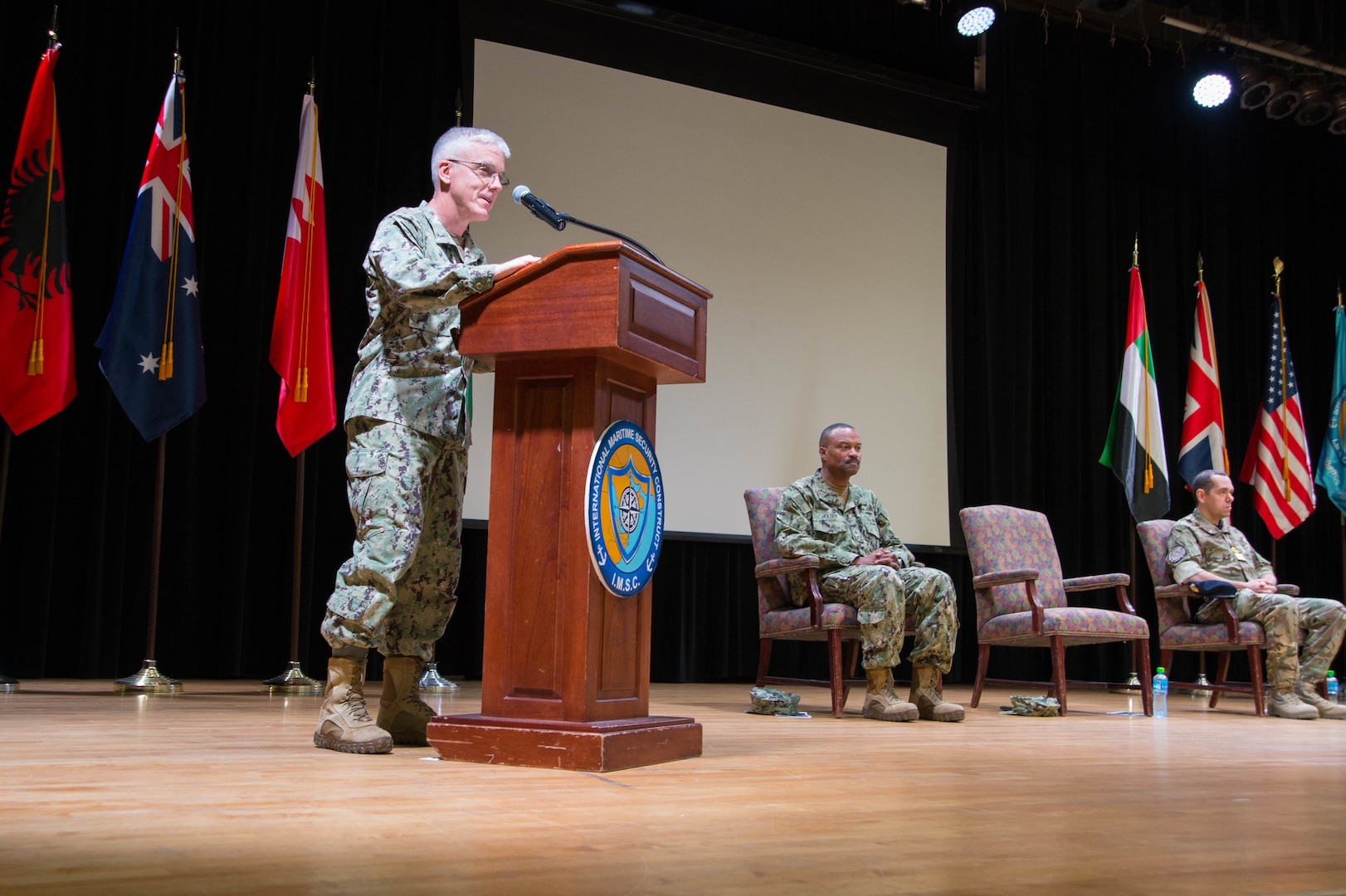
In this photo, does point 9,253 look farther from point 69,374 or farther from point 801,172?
point 801,172

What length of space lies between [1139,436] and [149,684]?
5.15 meters

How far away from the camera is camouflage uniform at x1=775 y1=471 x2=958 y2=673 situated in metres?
3.88

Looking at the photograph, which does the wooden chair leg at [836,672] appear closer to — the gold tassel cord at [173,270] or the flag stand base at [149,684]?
the flag stand base at [149,684]

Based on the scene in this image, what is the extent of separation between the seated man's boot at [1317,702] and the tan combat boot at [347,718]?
4084 millimetres

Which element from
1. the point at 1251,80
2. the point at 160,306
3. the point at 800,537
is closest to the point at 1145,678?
the point at 800,537

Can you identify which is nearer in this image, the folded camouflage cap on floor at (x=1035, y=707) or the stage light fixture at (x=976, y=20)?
the folded camouflage cap on floor at (x=1035, y=707)

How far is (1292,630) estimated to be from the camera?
4.79m

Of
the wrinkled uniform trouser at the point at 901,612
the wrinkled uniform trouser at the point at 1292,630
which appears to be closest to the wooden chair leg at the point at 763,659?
the wrinkled uniform trouser at the point at 901,612

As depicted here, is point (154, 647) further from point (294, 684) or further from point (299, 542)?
point (299, 542)

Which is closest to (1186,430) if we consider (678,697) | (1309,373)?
(1309,373)

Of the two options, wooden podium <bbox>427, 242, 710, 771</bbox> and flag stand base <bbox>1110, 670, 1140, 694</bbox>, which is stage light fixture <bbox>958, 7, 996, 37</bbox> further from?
wooden podium <bbox>427, 242, 710, 771</bbox>

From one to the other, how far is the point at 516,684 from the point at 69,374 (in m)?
3.05

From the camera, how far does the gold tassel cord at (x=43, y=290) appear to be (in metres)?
4.26

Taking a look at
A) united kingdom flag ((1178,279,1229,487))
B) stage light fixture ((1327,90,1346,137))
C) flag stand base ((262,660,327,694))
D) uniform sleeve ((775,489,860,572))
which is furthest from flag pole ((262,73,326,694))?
stage light fixture ((1327,90,1346,137))
